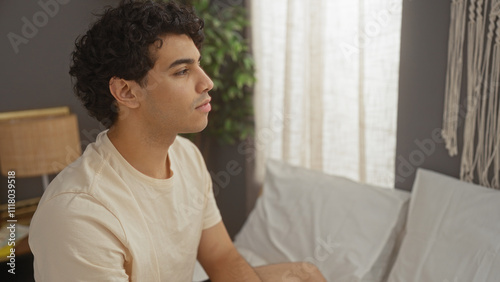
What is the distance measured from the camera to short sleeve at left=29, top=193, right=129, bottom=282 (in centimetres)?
109

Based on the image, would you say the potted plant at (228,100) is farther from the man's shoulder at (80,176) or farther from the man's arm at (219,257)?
the man's shoulder at (80,176)

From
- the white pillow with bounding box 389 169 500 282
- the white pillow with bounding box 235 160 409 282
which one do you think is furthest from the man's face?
the white pillow with bounding box 389 169 500 282

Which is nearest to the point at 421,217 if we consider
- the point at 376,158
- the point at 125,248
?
the point at 376,158

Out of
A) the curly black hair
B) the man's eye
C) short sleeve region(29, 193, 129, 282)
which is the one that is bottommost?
short sleeve region(29, 193, 129, 282)

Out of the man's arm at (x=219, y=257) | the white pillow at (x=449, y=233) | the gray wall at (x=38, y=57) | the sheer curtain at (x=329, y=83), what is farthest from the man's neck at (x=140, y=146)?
the gray wall at (x=38, y=57)

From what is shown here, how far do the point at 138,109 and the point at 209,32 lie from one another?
3.88 ft

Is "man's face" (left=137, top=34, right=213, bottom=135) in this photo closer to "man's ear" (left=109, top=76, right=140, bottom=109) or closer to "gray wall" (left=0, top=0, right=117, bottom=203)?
"man's ear" (left=109, top=76, right=140, bottom=109)

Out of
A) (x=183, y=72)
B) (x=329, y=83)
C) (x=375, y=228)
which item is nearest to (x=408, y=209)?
(x=375, y=228)

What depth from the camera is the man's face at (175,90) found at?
127 centimetres

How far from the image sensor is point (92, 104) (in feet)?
4.47

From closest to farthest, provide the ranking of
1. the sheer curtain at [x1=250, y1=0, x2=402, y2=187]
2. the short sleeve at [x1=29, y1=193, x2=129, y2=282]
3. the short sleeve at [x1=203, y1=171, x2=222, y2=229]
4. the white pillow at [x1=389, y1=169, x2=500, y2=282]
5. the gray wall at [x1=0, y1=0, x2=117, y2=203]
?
1. the short sleeve at [x1=29, y1=193, x2=129, y2=282]
2. the white pillow at [x1=389, y1=169, x2=500, y2=282]
3. the short sleeve at [x1=203, y1=171, x2=222, y2=229]
4. the sheer curtain at [x1=250, y1=0, x2=402, y2=187]
5. the gray wall at [x1=0, y1=0, x2=117, y2=203]

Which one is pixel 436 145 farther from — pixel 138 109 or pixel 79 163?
pixel 79 163

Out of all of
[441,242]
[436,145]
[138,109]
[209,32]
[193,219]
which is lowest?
[441,242]

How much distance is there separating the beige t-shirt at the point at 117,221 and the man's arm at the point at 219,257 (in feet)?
0.15
